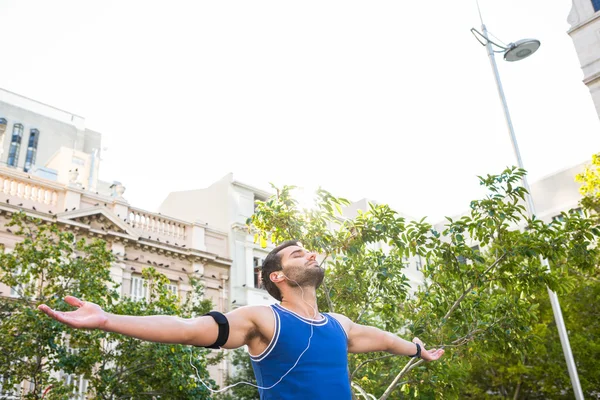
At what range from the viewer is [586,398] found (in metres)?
17.2

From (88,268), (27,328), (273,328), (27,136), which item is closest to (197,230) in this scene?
(88,268)

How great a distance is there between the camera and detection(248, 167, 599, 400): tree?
7.73m

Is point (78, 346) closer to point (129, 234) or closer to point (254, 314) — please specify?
point (129, 234)

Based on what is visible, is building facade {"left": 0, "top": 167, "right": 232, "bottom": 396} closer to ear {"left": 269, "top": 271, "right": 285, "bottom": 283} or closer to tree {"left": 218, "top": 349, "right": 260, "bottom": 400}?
tree {"left": 218, "top": 349, "right": 260, "bottom": 400}

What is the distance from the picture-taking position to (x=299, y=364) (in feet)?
10.1

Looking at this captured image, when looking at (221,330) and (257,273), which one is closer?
(221,330)

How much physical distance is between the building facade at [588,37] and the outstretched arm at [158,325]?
21.7 m

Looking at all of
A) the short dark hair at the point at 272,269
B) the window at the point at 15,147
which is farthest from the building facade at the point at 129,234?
the window at the point at 15,147

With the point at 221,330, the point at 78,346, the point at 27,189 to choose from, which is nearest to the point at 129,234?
the point at 27,189

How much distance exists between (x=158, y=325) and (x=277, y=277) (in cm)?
103

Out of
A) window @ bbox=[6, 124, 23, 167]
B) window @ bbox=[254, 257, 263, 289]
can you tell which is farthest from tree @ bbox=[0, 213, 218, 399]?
window @ bbox=[6, 124, 23, 167]

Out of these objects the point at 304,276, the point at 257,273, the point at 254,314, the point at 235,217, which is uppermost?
the point at 235,217

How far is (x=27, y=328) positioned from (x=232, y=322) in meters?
9.34

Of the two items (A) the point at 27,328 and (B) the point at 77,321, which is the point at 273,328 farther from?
(A) the point at 27,328
